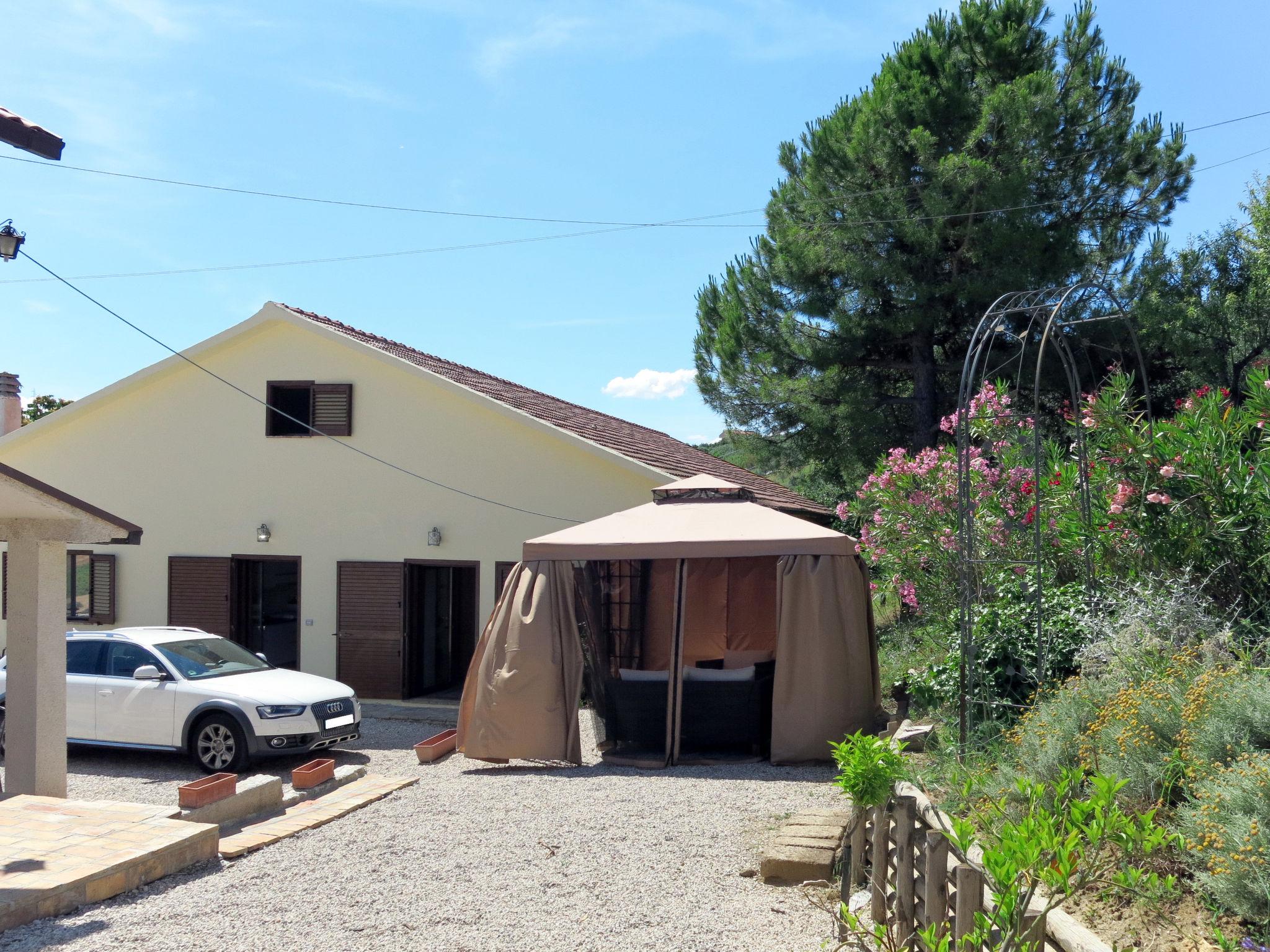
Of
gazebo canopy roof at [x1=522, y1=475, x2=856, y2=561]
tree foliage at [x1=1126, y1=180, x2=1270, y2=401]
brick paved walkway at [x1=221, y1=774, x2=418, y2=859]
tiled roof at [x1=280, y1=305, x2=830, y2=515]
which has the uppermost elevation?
tree foliage at [x1=1126, y1=180, x2=1270, y2=401]

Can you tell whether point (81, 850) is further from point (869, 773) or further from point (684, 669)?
point (684, 669)

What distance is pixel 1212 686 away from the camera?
16.1ft

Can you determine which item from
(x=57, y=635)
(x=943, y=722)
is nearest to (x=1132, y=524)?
(x=943, y=722)

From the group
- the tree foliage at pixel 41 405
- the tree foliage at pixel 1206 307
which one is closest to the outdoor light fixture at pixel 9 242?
the tree foliage at pixel 1206 307

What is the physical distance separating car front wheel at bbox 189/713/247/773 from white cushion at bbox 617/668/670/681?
3618 mm

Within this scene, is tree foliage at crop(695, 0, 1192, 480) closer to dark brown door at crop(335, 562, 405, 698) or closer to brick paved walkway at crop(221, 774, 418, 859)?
dark brown door at crop(335, 562, 405, 698)

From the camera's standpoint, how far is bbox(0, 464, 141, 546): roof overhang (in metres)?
7.14

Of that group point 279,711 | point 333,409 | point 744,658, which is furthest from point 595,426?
point 279,711

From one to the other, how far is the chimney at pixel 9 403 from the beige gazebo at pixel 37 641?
1078 centimetres

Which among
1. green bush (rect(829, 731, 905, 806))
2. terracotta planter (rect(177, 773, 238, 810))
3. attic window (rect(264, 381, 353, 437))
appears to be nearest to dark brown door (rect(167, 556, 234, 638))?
attic window (rect(264, 381, 353, 437))

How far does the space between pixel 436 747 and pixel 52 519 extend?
4.13 metres

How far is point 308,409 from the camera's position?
48.0ft

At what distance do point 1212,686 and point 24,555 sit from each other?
25.0ft

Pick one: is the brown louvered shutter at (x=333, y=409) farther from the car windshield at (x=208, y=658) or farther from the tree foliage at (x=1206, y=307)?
the tree foliage at (x=1206, y=307)
